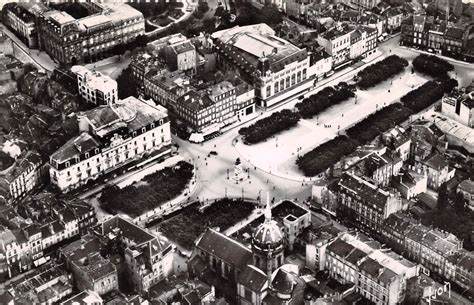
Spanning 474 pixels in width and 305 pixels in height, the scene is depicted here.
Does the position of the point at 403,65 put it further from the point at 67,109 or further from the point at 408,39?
the point at 67,109

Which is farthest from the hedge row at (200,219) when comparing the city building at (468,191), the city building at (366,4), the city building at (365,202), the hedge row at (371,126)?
the city building at (366,4)

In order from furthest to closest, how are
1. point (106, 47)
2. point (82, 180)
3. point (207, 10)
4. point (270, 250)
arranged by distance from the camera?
point (207, 10) → point (106, 47) → point (82, 180) → point (270, 250)

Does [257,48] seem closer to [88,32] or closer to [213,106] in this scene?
[213,106]

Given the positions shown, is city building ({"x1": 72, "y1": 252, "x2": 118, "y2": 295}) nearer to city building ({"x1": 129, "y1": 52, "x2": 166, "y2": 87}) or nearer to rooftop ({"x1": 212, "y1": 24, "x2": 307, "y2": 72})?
city building ({"x1": 129, "y1": 52, "x2": 166, "y2": 87})

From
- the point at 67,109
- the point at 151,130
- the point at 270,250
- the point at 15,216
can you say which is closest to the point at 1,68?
the point at 67,109

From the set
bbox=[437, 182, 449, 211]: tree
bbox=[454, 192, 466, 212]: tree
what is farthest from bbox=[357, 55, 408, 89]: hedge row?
bbox=[454, 192, 466, 212]: tree

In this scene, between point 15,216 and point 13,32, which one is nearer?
point 15,216
